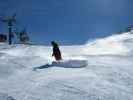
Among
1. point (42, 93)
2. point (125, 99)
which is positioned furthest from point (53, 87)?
point (125, 99)

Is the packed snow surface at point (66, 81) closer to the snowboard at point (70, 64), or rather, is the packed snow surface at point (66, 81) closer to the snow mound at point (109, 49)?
the snowboard at point (70, 64)

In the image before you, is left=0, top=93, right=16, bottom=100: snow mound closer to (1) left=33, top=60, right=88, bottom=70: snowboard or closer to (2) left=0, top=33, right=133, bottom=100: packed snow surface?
(2) left=0, top=33, right=133, bottom=100: packed snow surface

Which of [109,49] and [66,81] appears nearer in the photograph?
[66,81]

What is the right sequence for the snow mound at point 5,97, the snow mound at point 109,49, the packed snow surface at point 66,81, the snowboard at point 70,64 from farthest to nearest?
the snow mound at point 109,49, the snowboard at point 70,64, the packed snow surface at point 66,81, the snow mound at point 5,97

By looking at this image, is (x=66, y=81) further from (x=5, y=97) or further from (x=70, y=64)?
(x=70, y=64)

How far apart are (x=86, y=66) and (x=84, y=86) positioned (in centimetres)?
474

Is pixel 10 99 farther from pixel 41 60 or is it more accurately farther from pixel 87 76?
pixel 41 60

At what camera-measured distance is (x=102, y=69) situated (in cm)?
1617

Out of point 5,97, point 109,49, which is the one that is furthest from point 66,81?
point 109,49

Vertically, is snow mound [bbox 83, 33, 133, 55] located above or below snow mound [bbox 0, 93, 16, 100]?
above

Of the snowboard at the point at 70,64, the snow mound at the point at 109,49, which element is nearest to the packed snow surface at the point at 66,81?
the snowboard at the point at 70,64

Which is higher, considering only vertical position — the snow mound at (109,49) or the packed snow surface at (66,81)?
the snow mound at (109,49)

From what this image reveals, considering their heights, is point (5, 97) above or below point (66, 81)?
below

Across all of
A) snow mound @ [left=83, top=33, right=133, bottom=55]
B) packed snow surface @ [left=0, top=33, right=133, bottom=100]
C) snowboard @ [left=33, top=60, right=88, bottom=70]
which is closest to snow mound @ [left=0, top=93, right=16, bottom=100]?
packed snow surface @ [left=0, top=33, right=133, bottom=100]
